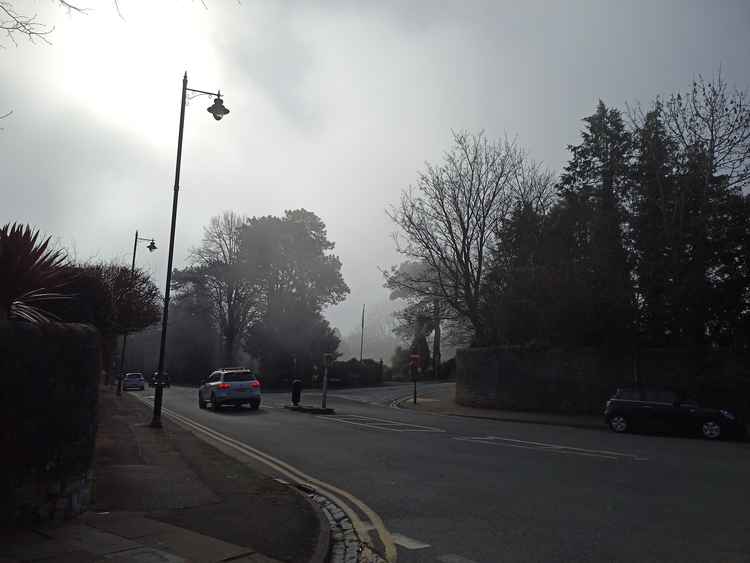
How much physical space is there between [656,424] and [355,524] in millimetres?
13900

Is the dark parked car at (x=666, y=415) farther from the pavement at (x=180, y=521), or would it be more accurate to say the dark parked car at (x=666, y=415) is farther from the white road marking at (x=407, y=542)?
the white road marking at (x=407, y=542)

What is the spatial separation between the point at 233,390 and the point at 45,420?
2021 cm

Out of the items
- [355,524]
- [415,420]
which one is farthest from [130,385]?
[355,524]

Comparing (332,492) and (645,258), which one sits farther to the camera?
(645,258)

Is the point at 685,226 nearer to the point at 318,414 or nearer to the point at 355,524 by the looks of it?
the point at 318,414

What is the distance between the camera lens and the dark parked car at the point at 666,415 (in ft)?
54.9

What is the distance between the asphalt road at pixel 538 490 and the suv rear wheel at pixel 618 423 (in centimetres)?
216

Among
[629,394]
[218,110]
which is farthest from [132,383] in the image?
[629,394]

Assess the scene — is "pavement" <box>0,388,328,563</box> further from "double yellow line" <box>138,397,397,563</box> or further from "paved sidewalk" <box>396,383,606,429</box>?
"paved sidewalk" <box>396,383,606,429</box>

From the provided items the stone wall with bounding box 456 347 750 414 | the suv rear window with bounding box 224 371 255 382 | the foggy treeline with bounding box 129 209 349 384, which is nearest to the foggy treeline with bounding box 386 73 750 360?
the stone wall with bounding box 456 347 750 414

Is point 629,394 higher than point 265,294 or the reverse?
the reverse

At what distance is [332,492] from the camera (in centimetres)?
885

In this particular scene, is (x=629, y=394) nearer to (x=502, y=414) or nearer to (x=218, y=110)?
(x=502, y=414)

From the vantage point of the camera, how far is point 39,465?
5.87 metres
